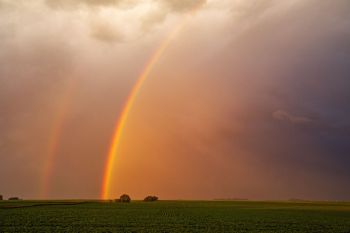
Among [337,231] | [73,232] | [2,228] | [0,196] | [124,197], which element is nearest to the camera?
[73,232]

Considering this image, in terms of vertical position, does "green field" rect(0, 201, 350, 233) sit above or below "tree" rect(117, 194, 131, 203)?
below

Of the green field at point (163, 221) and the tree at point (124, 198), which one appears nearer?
the green field at point (163, 221)

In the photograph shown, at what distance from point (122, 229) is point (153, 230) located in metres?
3.62

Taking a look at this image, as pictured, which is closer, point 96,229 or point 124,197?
point 96,229

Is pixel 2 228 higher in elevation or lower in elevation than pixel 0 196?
lower

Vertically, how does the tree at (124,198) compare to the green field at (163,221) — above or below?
above

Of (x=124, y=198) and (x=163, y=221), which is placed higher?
(x=124, y=198)

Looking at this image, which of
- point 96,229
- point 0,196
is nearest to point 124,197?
point 0,196

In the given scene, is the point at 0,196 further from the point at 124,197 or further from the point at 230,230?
the point at 230,230

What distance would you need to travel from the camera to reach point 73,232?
38.0m

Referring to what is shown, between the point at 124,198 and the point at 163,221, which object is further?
the point at 124,198

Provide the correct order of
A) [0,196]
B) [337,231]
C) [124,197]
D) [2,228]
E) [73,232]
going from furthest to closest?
[0,196] → [124,197] → [337,231] → [2,228] → [73,232]

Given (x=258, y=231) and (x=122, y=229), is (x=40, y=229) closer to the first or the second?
(x=122, y=229)

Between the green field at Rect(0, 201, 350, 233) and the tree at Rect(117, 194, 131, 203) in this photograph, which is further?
the tree at Rect(117, 194, 131, 203)
